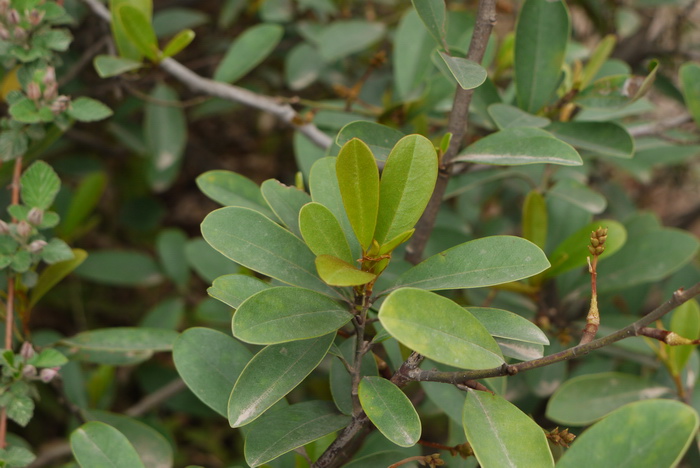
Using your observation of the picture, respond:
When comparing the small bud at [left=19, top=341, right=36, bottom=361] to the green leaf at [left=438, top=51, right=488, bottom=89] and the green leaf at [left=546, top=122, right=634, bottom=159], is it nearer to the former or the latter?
the green leaf at [left=438, top=51, right=488, bottom=89]

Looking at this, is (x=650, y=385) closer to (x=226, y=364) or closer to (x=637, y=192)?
(x=226, y=364)

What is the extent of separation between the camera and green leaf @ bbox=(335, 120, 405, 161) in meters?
0.82

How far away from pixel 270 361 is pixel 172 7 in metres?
1.50

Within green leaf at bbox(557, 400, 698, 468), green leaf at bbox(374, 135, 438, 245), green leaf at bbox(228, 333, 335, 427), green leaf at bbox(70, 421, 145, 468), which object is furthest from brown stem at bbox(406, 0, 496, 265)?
green leaf at bbox(70, 421, 145, 468)

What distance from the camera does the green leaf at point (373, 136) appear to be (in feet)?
2.71

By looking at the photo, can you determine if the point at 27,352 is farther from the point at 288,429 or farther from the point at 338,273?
the point at 338,273

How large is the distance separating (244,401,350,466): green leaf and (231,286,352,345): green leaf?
0.13 meters

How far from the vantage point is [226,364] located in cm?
84

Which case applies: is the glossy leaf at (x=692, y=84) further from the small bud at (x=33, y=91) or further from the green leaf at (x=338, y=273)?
the small bud at (x=33, y=91)

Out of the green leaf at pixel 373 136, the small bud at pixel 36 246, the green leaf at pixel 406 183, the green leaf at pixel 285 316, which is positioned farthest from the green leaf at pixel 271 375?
the small bud at pixel 36 246

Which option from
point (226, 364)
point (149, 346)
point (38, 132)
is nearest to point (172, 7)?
point (38, 132)

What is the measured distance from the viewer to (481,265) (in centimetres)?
69

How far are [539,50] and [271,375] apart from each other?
676 millimetres

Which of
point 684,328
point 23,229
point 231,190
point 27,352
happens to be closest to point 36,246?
point 23,229
